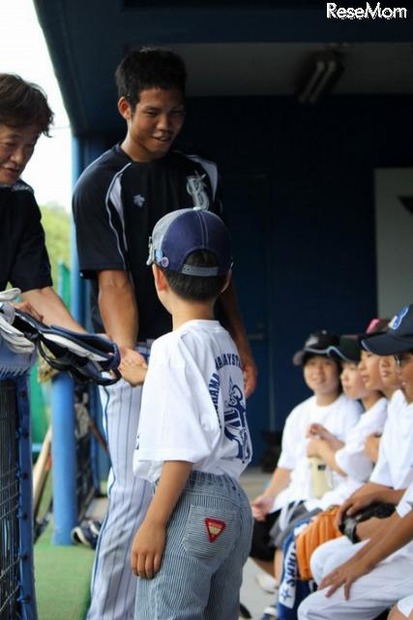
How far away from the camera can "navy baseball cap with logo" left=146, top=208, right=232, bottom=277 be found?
9.58 feet

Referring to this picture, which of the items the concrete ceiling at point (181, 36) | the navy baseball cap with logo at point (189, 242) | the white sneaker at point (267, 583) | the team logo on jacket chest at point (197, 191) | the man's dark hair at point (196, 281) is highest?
the concrete ceiling at point (181, 36)

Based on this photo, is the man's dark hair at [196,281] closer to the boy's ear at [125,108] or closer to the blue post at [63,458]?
the boy's ear at [125,108]

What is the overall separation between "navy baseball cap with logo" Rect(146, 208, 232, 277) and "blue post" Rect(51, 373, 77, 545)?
3.60 m

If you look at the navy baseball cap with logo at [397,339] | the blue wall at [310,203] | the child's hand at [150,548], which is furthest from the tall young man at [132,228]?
the blue wall at [310,203]

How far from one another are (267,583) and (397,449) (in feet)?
5.24

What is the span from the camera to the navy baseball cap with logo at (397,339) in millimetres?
3691

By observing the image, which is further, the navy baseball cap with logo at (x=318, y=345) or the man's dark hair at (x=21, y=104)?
the navy baseball cap with logo at (x=318, y=345)

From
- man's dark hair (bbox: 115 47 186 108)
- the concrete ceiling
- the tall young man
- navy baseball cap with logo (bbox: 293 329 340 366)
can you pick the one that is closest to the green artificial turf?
the tall young man

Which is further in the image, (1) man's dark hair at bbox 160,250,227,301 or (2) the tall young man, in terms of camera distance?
(2) the tall young man

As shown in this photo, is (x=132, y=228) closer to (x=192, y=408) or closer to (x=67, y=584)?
(x=192, y=408)

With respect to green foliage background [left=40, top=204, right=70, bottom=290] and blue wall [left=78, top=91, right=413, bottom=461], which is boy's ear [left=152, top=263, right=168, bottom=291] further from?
green foliage background [left=40, top=204, right=70, bottom=290]

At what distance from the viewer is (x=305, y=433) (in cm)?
530

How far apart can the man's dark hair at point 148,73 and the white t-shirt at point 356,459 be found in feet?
5.57

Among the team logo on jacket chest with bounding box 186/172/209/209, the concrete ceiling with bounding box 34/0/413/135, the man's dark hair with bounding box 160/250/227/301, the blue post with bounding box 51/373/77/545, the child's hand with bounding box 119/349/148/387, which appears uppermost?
the concrete ceiling with bounding box 34/0/413/135
